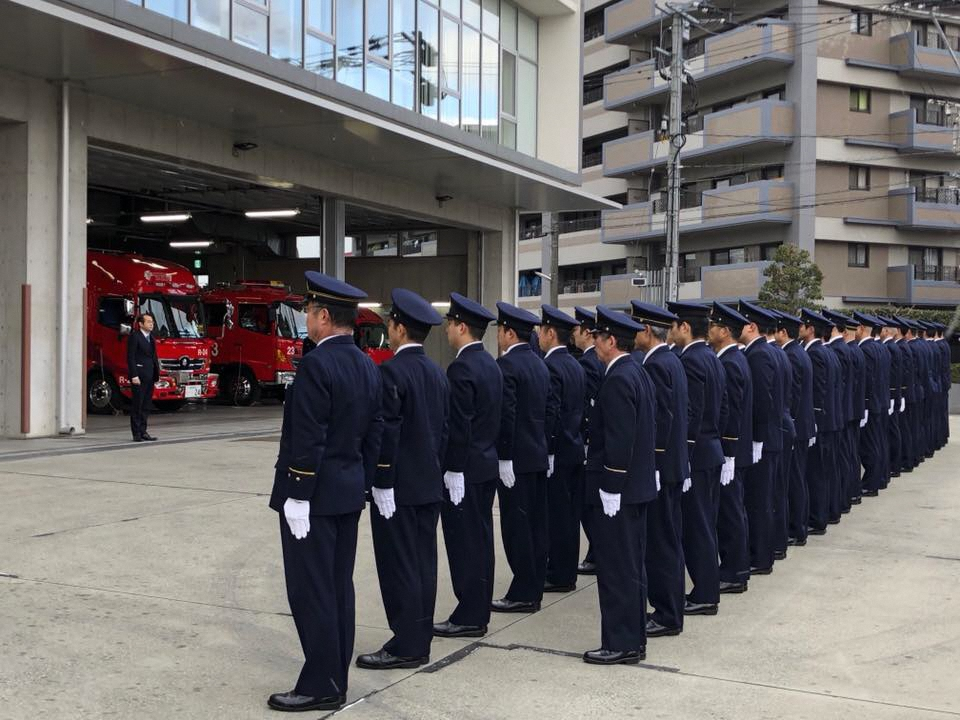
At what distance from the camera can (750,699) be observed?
5363 millimetres

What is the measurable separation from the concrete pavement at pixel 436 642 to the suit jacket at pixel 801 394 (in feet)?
3.30

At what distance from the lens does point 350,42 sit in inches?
851

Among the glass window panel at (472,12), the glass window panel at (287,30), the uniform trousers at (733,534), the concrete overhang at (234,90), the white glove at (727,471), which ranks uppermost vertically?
the glass window panel at (472,12)

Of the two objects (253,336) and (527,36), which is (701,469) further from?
(527,36)

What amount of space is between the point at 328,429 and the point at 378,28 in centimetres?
1883

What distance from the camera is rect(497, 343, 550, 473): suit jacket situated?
707cm

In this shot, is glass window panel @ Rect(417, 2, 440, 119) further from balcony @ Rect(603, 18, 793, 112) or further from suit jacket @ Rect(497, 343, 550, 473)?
balcony @ Rect(603, 18, 793, 112)

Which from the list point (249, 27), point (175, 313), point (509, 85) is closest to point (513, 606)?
point (249, 27)

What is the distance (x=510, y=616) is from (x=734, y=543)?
175cm

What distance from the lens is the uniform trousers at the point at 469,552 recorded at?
640cm

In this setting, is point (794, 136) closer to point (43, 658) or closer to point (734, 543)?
point (734, 543)

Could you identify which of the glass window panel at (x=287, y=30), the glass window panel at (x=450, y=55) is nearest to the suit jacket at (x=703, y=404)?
the glass window panel at (x=287, y=30)

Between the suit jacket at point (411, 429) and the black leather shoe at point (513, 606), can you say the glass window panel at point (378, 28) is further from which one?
the suit jacket at point (411, 429)

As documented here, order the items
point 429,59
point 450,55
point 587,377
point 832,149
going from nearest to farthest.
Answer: point 587,377 → point 429,59 → point 450,55 → point 832,149
